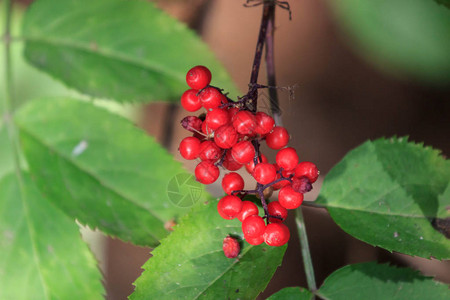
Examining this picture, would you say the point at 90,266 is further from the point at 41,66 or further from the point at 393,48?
the point at 393,48

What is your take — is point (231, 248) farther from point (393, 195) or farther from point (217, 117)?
point (393, 195)

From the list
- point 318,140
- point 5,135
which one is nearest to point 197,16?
point 318,140

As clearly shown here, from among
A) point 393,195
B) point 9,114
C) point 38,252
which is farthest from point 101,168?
point 393,195

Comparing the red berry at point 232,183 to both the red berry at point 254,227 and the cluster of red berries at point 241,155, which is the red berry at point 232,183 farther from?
the red berry at point 254,227

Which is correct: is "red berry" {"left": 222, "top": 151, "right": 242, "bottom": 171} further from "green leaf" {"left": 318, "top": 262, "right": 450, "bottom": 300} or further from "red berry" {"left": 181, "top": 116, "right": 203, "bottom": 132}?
"green leaf" {"left": 318, "top": 262, "right": 450, "bottom": 300}

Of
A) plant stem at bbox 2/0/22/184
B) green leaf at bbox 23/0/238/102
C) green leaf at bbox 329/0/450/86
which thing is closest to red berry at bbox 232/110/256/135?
green leaf at bbox 23/0/238/102

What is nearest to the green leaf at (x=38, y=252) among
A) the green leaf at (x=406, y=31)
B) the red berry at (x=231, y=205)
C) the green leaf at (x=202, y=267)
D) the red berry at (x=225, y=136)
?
the green leaf at (x=202, y=267)
